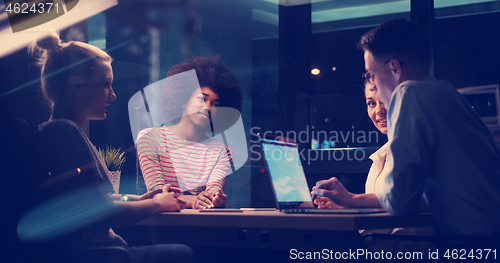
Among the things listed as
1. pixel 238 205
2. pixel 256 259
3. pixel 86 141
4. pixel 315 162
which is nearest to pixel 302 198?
pixel 256 259

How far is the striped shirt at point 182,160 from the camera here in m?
2.07

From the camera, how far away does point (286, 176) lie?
54.4 inches

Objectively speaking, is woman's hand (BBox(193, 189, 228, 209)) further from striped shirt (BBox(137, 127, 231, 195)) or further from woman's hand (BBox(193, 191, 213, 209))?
striped shirt (BBox(137, 127, 231, 195))

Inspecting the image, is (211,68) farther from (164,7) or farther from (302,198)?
(164,7)

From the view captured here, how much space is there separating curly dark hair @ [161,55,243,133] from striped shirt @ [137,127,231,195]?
27 centimetres

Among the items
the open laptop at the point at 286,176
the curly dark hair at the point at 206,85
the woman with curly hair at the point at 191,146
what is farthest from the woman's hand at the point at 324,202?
the curly dark hair at the point at 206,85

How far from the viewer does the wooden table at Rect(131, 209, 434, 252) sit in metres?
0.94

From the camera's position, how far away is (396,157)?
44.2 inches

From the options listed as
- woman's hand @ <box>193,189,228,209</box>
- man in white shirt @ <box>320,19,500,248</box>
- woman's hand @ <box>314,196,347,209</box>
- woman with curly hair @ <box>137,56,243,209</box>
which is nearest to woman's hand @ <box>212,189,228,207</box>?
woman's hand @ <box>193,189,228,209</box>

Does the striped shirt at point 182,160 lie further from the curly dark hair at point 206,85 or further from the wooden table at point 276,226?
the wooden table at point 276,226

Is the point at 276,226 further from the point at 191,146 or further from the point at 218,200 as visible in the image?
the point at 191,146

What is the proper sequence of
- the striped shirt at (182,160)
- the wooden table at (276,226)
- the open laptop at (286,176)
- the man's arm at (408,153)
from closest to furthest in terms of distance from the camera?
1. the wooden table at (276,226)
2. the man's arm at (408,153)
3. the open laptop at (286,176)
4. the striped shirt at (182,160)

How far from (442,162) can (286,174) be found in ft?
1.69

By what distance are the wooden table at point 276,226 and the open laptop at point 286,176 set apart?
10cm
